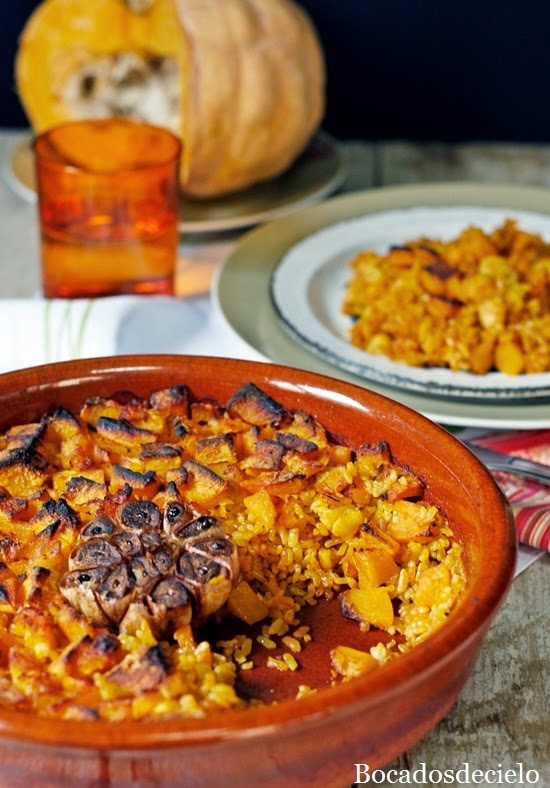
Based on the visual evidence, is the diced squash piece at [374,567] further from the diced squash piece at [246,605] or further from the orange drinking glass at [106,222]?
the orange drinking glass at [106,222]

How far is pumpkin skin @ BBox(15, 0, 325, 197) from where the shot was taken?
7.38 feet

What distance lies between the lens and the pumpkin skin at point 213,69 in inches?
88.5

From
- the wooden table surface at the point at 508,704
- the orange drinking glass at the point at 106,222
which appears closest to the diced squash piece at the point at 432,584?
the wooden table surface at the point at 508,704

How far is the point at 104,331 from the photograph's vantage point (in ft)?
6.03

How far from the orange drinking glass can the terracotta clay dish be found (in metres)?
0.65

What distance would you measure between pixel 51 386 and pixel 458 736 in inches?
24.2

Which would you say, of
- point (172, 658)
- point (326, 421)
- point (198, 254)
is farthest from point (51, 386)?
point (198, 254)

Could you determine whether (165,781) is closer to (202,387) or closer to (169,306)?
(202,387)

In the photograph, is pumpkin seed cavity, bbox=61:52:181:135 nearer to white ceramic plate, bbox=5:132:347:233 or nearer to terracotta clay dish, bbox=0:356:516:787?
white ceramic plate, bbox=5:132:347:233

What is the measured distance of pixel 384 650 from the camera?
1.13 m

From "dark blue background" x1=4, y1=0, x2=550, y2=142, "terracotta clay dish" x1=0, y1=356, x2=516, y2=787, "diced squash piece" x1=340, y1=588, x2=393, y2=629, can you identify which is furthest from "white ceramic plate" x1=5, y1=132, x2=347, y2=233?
"diced squash piece" x1=340, y1=588, x2=393, y2=629

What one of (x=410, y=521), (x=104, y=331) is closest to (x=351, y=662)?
(x=410, y=521)

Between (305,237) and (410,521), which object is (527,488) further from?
(305,237)

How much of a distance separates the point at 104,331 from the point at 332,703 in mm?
1036
